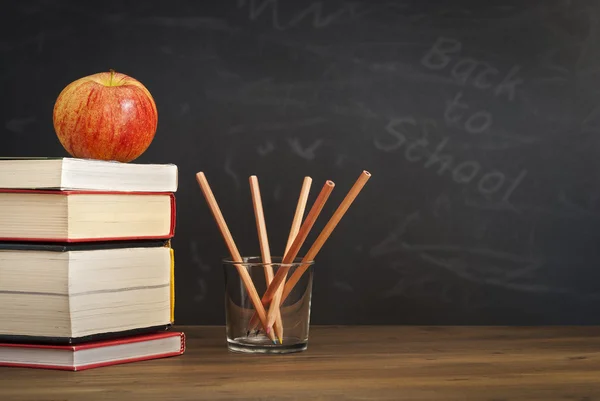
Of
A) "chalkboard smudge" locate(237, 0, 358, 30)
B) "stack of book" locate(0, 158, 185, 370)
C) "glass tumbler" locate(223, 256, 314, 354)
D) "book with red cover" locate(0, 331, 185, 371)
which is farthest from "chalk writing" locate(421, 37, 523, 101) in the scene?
"book with red cover" locate(0, 331, 185, 371)

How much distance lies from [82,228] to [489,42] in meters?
0.82

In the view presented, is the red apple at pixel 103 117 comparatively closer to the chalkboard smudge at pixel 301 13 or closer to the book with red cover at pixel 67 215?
the book with red cover at pixel 67 215

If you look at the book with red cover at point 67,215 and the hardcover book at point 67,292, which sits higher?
the book with red cover at point 67,215

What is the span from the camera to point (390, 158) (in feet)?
4.91

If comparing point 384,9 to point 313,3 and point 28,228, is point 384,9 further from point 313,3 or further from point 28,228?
point 28,228

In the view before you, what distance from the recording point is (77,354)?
1.09m

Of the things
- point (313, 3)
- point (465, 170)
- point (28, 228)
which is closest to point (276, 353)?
point (28, 228)

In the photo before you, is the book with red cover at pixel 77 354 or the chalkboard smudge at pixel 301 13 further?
the chalkboard smudge at pixel 301 13

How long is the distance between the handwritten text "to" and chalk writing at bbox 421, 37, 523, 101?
0.10 m

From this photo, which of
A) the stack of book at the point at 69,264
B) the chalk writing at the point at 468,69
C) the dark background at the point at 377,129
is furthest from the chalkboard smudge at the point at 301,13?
the stack of book at the point at 69,264

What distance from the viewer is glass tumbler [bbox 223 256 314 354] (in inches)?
48.1

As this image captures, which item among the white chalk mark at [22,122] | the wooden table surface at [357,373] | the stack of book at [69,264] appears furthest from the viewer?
the white chalk mark at [22,122]

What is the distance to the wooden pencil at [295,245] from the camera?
119 centimetres

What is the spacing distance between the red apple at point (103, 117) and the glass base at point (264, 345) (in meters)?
0.32
